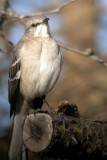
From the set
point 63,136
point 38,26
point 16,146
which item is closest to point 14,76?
point 38,26

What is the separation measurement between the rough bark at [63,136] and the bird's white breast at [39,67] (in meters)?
1.01

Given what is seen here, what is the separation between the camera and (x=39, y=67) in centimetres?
495

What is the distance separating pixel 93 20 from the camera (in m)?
10.6

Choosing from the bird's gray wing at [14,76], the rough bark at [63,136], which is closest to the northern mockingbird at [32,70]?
the bird's gray wing at [14,76]

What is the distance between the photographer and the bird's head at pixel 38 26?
210 inches

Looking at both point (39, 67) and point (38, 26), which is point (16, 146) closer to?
point (39, 67)

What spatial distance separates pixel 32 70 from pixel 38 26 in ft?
2.56

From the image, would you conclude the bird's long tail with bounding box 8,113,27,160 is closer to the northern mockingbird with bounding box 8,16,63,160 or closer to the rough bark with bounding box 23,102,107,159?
the northern mockingbird with bounding box 8,16,63,160

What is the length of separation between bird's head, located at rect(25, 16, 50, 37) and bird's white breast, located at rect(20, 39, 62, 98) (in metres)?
0.19

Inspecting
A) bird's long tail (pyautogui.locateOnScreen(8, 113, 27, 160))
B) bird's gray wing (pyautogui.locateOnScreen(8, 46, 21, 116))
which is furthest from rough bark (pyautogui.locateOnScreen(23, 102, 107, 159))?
bird's gray wing (pyautogui.locateOnScreen(8, 46, 21, 116))

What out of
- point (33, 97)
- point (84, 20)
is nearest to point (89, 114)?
point (33, 97)

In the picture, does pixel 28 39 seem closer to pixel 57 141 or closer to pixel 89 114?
pixel 57 141

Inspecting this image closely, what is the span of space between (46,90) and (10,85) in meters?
0.49

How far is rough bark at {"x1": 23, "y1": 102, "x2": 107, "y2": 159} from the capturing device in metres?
3.74
